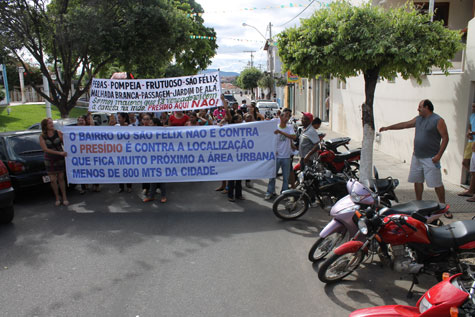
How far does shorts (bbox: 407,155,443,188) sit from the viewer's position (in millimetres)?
6516

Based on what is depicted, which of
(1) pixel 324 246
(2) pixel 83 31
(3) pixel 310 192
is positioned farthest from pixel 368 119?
(2) pixel 83 31

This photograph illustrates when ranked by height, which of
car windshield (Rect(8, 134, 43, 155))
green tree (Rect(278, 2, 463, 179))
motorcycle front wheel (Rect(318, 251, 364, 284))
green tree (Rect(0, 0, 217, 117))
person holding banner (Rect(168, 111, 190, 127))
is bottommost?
motorcycle front wheel (Rect(318, 251, 364, 284))

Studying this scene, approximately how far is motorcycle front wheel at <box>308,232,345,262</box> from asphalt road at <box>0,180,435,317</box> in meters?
0.18

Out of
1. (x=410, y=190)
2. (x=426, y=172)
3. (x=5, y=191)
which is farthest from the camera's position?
(x=410, y=190)

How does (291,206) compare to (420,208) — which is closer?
(420,208)

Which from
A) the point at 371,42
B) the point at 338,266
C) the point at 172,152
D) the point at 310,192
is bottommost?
the point at 338,266

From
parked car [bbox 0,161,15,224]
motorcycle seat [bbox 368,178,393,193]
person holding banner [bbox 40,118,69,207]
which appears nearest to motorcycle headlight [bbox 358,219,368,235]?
motorcycle seat [bbox 368,178,393,193]

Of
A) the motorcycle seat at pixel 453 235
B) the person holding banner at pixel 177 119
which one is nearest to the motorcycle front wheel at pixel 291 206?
the motorcycle seat at pixel 453 235

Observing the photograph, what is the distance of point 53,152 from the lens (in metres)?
7.71

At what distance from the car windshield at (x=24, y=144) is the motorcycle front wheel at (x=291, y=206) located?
17.9 feet

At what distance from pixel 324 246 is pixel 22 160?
6461 millimetres

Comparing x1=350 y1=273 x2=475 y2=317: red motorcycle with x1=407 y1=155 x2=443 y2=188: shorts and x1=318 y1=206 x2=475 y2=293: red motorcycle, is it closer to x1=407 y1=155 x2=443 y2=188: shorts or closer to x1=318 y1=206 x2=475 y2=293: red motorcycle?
x1=318 y1=206 x2=475 y2=293: red motorcycle

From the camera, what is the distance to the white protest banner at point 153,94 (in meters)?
8.38

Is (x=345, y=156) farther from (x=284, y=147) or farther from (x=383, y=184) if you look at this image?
(x=383, y=184)
